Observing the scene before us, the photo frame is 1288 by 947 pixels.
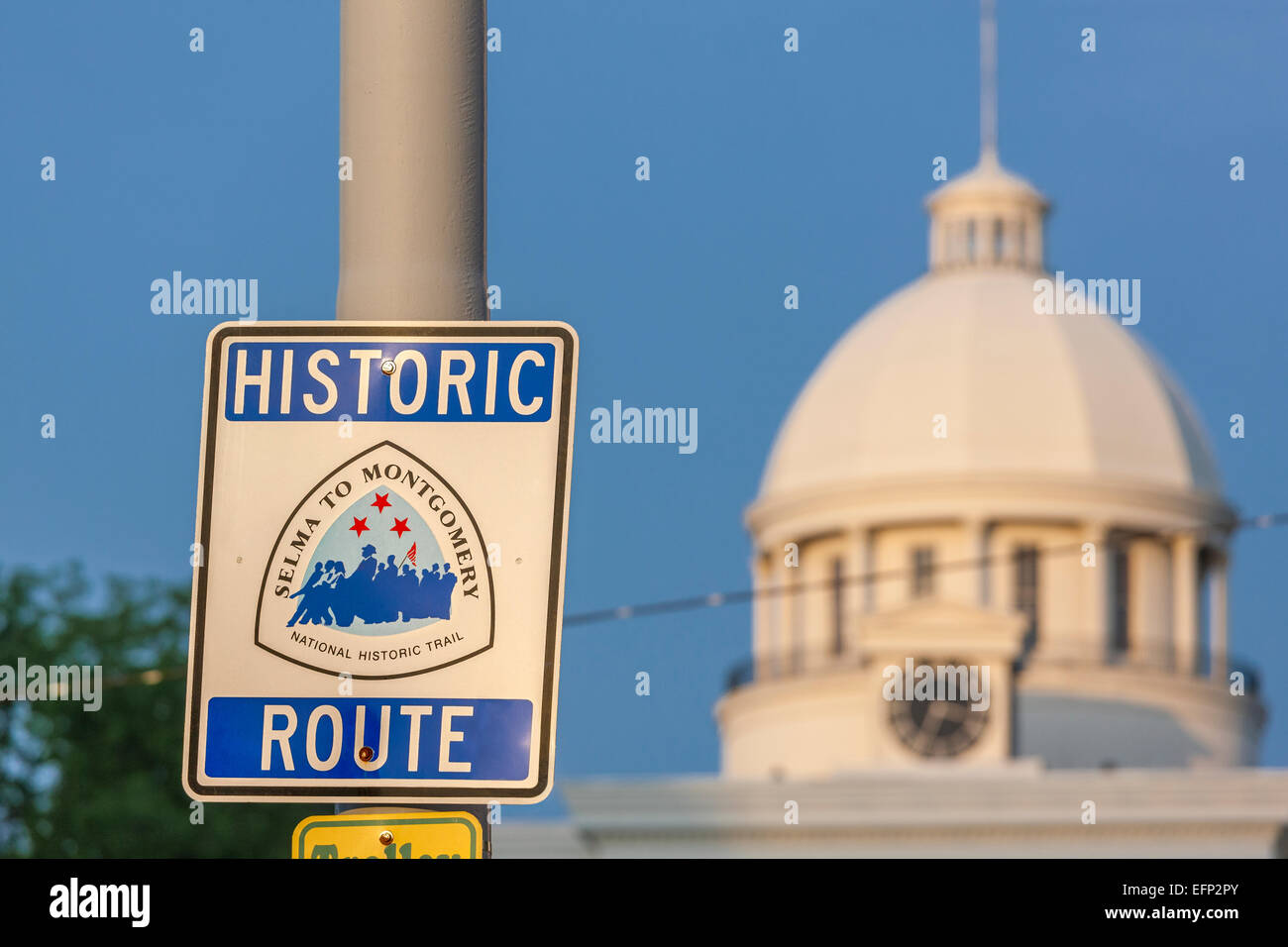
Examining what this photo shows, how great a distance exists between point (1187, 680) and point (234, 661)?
228 feet

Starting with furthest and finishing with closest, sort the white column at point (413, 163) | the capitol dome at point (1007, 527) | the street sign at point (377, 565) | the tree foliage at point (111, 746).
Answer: the capitol dome at point (1007, 527), the tree foliage at point (111, 746), the white column at point (413, 163), the street sign at point (377, 565)

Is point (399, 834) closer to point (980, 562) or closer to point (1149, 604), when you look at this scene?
point (980, 562)

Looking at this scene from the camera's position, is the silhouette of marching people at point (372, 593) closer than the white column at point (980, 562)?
Yes

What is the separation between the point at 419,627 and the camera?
14.4ft

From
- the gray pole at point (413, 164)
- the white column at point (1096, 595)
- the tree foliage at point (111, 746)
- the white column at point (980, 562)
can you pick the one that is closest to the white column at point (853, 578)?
the white column at point (980, 562)

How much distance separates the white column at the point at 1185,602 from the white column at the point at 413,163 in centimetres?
6895

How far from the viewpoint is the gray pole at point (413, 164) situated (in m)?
4.71

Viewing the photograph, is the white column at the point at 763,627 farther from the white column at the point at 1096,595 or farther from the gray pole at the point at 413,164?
the gray pole at the point at 413,164

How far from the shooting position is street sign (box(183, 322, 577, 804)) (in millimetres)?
4352

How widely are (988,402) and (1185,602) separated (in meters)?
8.06

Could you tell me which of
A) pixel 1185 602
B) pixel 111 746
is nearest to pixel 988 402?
pixel 1185 602

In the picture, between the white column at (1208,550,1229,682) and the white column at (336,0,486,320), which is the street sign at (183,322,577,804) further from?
the white column at (1208,550,1229,682)
